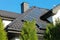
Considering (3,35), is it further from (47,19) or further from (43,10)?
(43,10)

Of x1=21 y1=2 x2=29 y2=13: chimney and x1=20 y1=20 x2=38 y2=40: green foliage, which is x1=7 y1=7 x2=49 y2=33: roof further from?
x1=20 y1=20 x2=38 y2=40: green foliage

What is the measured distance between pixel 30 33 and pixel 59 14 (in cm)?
677

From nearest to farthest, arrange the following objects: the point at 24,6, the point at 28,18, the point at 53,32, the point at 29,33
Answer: the point at 53,32 < the point at 29,33 < the point at 28,18 < the point at 24,6

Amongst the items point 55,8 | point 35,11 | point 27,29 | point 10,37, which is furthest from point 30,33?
point 35,11

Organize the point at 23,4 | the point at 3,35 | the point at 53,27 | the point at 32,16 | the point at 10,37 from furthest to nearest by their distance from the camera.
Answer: the point at 23,4 → the point at 32,16 → the point at 10,37 → the point at 53,27 → the point at 3,35

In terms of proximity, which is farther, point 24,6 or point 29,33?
point 24,6

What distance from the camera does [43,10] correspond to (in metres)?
19.6

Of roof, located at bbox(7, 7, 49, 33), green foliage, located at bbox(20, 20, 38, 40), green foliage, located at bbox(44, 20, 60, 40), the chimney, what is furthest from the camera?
the chimney

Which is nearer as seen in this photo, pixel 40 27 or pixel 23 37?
pixel 23 37

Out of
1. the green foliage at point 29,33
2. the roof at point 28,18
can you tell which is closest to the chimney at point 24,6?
the roof at point 28,18

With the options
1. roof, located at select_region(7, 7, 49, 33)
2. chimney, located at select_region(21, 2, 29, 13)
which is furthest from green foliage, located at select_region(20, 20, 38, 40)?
chimney, located at select_region(21, 2, 29, 13)

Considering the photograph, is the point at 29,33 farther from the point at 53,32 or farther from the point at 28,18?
the point at 28,18

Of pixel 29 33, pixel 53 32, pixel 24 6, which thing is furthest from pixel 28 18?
pixel 53 32

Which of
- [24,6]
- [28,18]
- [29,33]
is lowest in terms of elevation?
[29,33]
